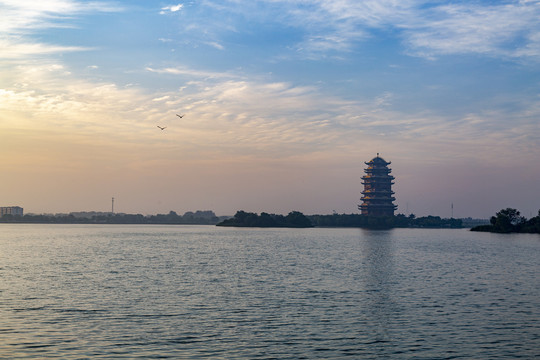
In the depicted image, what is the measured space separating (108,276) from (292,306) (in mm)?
27852

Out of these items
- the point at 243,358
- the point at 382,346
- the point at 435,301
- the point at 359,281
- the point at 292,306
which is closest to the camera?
the point at 243,358

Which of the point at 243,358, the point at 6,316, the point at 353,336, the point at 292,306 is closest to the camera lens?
the point at 243,358

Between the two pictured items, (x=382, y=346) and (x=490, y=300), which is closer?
(x=382, y=346)

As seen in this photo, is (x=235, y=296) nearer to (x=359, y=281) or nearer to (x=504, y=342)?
(x=359, y=281)

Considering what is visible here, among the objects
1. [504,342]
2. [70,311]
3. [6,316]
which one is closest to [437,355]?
[504,342]

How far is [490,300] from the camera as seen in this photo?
148 feet

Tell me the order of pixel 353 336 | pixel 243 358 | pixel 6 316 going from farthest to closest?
pixel 6 316
pixel 353 336
pixel 243 358

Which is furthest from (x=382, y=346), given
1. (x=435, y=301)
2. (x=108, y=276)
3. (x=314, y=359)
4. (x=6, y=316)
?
(x=108, y=276)

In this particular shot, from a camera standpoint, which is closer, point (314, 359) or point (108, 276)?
point (314, 359)

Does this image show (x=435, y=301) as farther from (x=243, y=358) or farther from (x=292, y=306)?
(x=243, y=358)

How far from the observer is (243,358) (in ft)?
86.8

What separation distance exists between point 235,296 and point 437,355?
866 inches

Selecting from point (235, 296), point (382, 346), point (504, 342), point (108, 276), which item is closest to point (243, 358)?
point (382, 346)

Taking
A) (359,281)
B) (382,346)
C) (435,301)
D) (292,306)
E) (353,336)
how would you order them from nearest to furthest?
1. (382,346)
2. (353,336)
3. (292,306)
4. (435,301)
5. (359,281)
